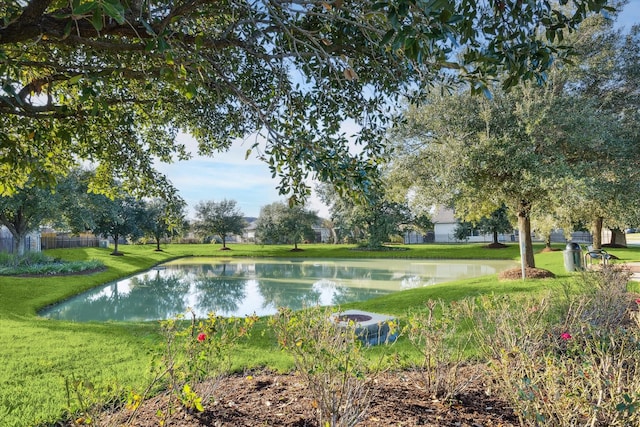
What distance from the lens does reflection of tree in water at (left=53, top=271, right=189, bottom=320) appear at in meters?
11.1

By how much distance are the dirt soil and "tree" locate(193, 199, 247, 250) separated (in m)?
38.6

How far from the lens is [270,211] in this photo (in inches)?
1588

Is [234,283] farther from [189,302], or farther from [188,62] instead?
[188,62]

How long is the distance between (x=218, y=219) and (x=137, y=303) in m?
28.8

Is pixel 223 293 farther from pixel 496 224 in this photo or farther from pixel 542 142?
pixel 496 224

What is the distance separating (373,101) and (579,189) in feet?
24.4

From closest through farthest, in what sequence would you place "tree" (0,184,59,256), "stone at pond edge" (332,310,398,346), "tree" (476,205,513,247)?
"stone at pond edge" (332,310,398,346) < "tree" (0,184,59,256) < "tree" (476,205,513,247)

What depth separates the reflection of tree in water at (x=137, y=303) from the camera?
11059 millimetres

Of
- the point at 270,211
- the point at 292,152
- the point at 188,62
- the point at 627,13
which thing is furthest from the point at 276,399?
the point at 270,211

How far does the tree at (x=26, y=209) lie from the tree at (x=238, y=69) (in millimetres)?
12830

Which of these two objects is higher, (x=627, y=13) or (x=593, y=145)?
(x=627, y=13)

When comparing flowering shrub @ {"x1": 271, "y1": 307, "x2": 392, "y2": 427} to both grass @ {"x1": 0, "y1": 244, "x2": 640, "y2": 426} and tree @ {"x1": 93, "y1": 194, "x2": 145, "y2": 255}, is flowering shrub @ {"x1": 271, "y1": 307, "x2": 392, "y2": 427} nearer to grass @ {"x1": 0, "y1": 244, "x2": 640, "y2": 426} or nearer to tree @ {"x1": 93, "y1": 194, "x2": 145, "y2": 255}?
grass @ {"x1": 0, "y1": 244, "x2": 640, "y2": 426}

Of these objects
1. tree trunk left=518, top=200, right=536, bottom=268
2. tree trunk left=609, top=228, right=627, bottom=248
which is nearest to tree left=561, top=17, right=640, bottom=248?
tree trunk left=518, top=200, right=536, bottom=268

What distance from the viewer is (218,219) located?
41.3m
